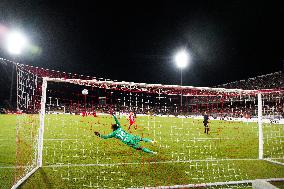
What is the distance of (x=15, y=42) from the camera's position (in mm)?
31500

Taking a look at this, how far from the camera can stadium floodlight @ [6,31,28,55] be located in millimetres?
30589

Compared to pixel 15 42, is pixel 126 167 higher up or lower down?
lower down

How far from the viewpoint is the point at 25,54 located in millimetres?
43875

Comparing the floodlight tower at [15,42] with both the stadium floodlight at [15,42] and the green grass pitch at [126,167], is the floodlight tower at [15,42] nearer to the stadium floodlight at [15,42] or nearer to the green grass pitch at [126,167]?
the stadium floodlight at [15,42]

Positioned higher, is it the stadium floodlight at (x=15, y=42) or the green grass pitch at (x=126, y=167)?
the stadium floodlight at (x=15, y=42)

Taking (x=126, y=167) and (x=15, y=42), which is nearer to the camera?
(x=126, y=167)

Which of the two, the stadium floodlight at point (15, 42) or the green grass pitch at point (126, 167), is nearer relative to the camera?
the green grass pitch at point (126, 167)

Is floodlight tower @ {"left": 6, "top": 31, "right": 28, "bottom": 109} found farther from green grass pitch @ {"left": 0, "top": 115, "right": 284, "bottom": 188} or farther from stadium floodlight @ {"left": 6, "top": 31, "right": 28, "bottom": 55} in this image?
green grass pitch @ {"left": 0, "top": 115, "right": 284, "bottom": 188}

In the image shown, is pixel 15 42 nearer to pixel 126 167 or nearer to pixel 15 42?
pixel 15 42

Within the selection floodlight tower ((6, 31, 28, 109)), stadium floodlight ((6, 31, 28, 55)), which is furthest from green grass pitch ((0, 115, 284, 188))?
floodlight tower ((6, 31, 28, 109))

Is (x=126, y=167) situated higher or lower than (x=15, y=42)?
lower

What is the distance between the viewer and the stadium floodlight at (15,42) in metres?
30.6

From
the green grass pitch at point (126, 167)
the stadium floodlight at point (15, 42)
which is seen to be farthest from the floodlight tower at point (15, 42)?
Result: the green grass pitch at point (126, 167)

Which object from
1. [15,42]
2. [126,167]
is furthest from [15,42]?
[126,167]
